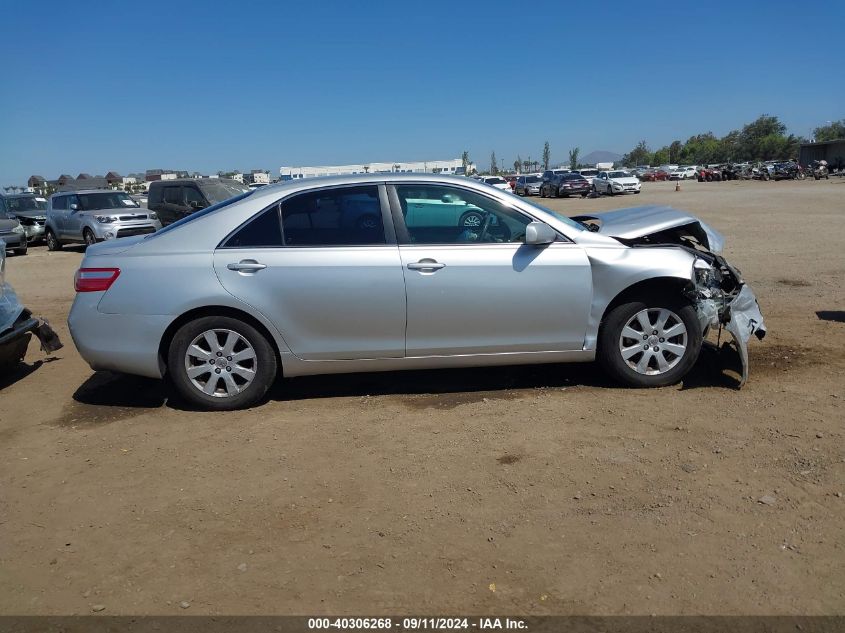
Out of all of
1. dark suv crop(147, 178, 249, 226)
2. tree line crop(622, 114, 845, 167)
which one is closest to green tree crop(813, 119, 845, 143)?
tree line crop(622, 114, 845, 167)

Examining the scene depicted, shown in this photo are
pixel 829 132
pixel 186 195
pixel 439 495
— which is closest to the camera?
pixel 439 495

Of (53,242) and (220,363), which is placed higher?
(220,363)

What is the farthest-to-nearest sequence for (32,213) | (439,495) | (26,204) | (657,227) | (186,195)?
1. (26,204)
2. (32,213)
3. (186,195)
4. (657,227)
5. (439,495)

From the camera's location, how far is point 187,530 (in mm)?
3436

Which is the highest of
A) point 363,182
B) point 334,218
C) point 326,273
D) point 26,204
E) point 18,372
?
point 363,182

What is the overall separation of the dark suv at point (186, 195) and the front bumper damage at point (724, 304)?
14.3m

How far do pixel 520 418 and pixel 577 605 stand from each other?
193cm

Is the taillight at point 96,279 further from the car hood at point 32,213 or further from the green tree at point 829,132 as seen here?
the green tree at point 829,132

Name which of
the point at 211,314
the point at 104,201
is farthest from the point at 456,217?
the point at 104,201

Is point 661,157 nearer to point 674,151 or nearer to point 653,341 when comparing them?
point 674,151

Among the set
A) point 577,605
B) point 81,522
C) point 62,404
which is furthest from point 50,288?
point 577,605

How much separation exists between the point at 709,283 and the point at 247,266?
11.4ft

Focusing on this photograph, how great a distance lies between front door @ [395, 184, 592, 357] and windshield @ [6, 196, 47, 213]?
22.3 m

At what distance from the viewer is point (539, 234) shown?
4.74 metres
